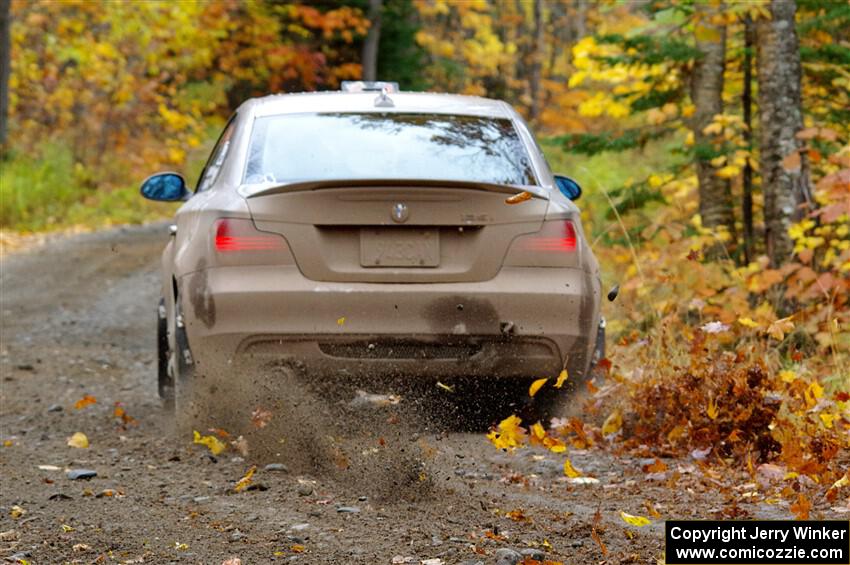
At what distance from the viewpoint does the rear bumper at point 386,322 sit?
224 inches

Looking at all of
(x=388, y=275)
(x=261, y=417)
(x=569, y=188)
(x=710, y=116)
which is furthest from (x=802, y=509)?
(x=710, y=116)

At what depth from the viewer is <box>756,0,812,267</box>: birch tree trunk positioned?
10.2m

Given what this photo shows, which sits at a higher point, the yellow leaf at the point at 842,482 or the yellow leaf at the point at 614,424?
the yellow leaf at the point at 842,482

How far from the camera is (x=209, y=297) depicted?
5781 mm

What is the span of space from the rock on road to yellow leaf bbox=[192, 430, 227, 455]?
0.05 m

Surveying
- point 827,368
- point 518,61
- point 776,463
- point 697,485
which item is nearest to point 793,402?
point 776,463

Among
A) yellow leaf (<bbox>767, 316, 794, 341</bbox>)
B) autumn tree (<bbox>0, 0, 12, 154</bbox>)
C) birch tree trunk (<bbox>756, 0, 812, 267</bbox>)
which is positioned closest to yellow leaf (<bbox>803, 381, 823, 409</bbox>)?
yellow leaf (<bbox>767, 316, 794, 341</bbox>)

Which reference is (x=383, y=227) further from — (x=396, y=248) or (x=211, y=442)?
(x=211, y=442)

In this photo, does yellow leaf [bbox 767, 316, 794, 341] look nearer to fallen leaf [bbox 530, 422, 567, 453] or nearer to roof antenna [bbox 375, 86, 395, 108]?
fallen leaf [bbox 530, 422, 567, 453]

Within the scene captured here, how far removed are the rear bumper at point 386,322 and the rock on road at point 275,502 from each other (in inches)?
16.1

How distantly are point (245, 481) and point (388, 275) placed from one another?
3.59ft

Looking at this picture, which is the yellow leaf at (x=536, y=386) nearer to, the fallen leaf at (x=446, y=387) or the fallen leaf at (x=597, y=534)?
the fallen leaf at (x=446, y=387)

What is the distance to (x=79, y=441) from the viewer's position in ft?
21.6

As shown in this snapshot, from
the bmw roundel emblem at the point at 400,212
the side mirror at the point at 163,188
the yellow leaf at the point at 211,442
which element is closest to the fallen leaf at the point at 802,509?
the bmw roundel emblem at the point at 400,212
